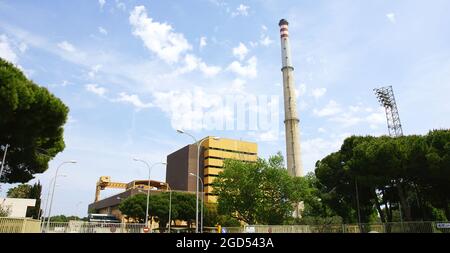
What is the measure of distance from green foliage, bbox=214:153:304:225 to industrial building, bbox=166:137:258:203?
47.4 m

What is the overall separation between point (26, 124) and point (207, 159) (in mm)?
85599

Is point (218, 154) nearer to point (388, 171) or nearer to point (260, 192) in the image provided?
point (260, 192)

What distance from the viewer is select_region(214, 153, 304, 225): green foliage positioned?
54062 millimetres

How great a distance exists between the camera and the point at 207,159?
109 m

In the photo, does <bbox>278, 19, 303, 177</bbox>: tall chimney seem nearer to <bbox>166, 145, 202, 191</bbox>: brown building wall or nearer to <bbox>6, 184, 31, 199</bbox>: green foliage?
<bbox>166, 145, 202, 191</bbox>: brown building wall

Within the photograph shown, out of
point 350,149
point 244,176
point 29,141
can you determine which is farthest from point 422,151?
point 29,141

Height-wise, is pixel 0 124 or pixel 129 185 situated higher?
pixel 129 185

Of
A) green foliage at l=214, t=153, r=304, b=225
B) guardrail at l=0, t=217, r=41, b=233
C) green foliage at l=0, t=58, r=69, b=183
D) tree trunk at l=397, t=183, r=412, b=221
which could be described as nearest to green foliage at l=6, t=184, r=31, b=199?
green foliage at l=214, t=153, r=304, b=225

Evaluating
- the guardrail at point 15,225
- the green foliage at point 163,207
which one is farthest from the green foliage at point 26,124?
the green foliage at point 163,207

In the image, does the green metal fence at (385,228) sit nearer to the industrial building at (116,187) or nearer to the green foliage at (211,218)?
the green foliage at (211,218)
